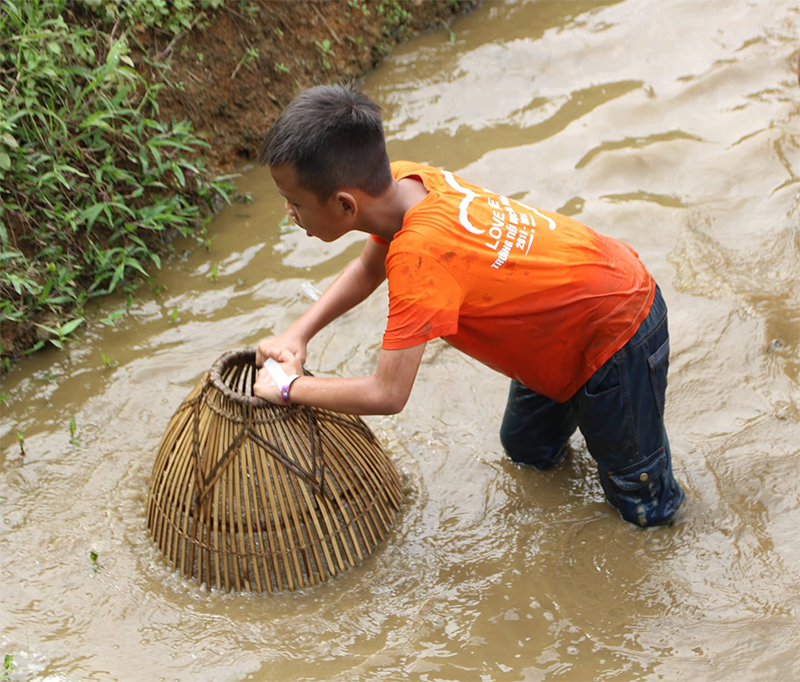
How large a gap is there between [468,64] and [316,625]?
4126 mm

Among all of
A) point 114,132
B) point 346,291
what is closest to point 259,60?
point 114,132

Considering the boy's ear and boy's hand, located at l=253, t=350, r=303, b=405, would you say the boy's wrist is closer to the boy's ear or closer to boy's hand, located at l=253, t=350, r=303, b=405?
boy's hand, located at l=253, t=350, r=303, b=405

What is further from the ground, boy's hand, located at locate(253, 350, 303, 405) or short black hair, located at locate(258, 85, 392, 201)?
short black hair, located at locate(258, 85, 392, 201)

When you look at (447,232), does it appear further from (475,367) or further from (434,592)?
(475,367)

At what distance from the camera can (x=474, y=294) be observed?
2.45 m

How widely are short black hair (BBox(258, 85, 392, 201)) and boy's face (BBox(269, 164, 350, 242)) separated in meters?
0.02

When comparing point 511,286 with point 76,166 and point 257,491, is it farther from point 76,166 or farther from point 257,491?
point 76,166

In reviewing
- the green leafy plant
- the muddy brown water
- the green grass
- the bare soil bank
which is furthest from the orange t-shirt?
the bare soil bank

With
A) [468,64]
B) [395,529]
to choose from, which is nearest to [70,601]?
[395,529]

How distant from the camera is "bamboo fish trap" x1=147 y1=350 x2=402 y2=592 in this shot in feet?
8.93

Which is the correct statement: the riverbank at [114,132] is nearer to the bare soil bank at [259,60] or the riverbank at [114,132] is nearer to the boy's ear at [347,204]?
the bare soil bank at [259,60]

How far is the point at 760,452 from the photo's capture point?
3.29 metres

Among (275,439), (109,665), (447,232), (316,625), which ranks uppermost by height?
(447,232)

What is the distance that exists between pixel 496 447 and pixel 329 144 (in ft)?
5.40
